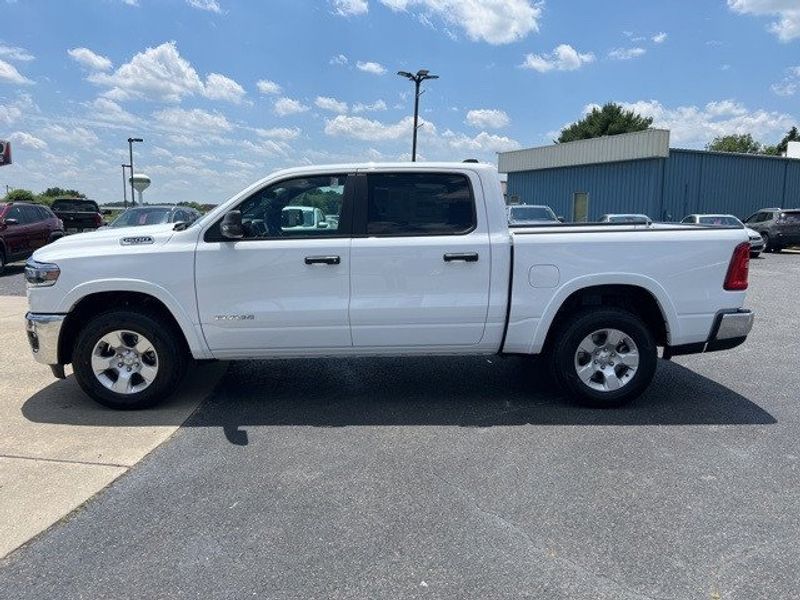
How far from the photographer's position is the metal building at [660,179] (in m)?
28.8

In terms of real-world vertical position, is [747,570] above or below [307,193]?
below

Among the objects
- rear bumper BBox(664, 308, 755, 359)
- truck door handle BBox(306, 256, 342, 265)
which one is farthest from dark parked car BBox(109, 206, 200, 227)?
rear bumper BBox(664, 308, 755, 359)

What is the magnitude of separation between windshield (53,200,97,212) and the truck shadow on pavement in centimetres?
1720

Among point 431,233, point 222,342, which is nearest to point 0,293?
point 222,342

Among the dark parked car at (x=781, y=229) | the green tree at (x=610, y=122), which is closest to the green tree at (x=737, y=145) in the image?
the green tree at (x=610, y=122)

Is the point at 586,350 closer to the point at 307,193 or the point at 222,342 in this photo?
the point at 307,193

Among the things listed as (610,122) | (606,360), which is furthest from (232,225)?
(610,122)

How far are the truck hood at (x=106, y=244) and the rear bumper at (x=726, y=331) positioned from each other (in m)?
4.17

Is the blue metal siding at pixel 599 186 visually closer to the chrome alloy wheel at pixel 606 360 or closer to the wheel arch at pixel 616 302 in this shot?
the wheel arch at pixel 616 302

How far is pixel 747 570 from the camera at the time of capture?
288 cm

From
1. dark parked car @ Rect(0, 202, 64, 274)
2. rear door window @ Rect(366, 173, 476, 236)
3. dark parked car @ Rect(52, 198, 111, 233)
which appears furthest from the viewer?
dark parked car @ Rect(52, 198, 111, 233)

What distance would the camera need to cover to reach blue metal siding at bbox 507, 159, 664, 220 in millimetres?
29078

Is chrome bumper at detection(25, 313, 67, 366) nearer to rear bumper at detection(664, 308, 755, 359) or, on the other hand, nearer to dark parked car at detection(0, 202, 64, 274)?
rear bumper at detection(664, 308, 755, 359)

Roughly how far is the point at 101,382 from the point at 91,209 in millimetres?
18633
